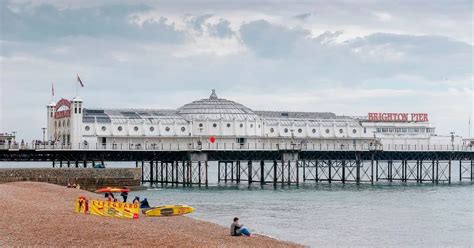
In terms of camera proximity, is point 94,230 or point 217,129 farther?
point 217,129

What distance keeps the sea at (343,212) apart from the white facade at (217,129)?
12007mm

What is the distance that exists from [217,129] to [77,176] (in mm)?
27498

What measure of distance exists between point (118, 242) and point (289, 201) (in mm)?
43125

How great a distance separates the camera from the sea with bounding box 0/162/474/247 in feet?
167

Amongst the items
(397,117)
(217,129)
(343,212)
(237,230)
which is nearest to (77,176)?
(217,129)

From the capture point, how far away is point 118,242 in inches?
1410

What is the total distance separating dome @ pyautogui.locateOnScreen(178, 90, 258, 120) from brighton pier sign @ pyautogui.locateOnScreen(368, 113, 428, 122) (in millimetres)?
17578

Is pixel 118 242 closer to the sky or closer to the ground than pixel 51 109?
closer to the ground

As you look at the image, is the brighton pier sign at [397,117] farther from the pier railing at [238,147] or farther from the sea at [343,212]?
the sea at [343,212]

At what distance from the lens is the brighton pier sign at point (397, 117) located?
396ft

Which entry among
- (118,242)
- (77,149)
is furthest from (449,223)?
(77,149)

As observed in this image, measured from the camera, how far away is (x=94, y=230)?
39281 mm

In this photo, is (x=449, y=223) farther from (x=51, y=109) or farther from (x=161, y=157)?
(x=51, y=109)

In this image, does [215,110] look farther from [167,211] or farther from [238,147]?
[167,211]
